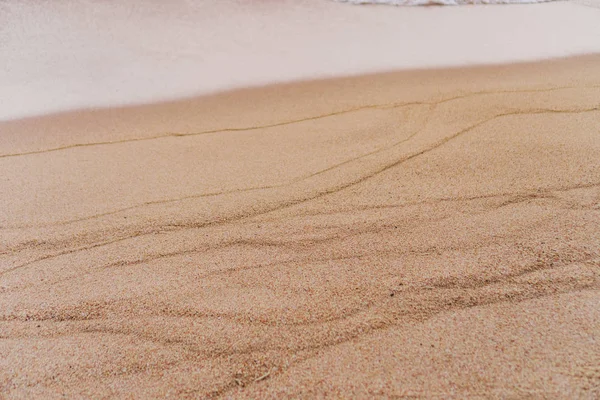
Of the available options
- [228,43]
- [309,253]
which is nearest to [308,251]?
[309,253]

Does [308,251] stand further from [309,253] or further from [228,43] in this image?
[228,43]

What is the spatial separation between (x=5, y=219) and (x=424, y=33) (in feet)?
11.7

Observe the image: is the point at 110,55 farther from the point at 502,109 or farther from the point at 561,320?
the point at 561,320

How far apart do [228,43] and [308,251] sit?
2.75 meters

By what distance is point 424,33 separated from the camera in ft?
13.5

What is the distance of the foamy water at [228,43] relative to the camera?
3.23 metres

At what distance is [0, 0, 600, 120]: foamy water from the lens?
10.6 ft

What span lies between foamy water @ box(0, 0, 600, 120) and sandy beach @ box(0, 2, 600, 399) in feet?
1.62

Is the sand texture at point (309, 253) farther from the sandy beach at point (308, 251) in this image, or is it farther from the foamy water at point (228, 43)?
the foamy water at point (228, 43)

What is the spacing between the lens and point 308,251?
1.65 m

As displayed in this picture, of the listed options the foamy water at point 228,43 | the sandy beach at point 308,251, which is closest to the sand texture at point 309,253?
the sandy beach at point 308,251

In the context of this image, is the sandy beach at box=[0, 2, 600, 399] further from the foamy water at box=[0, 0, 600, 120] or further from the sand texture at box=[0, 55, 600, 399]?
the foamy water at box=[0, 0, 600, 120]

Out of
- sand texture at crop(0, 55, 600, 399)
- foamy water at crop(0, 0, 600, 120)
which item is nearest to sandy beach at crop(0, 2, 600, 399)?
sand texture at crop(0, 55, 600, 399)

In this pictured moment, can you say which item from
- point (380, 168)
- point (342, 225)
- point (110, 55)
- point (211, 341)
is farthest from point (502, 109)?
point (110, 55)
